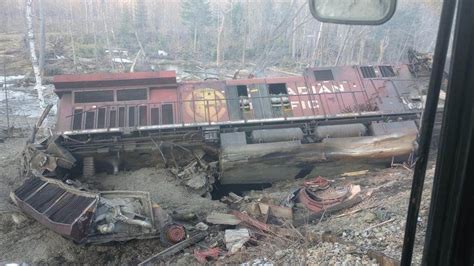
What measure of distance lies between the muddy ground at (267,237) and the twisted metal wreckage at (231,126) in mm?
592

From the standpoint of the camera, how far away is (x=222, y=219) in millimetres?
8570

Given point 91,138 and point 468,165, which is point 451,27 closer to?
point 468,165

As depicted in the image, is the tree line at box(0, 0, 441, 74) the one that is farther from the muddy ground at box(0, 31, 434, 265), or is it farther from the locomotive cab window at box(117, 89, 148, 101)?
the muddy ground at box(0, 31, 434, 265)

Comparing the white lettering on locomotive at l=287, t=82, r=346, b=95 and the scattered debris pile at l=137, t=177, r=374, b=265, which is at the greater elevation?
the white lettering on locomotive at l=287, t=82, r=346, b=95

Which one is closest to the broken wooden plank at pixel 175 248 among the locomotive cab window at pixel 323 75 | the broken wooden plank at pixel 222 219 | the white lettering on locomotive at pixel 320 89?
the broken wooden plank at pixel 222 219

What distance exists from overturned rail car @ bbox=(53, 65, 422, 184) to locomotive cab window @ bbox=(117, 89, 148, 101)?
0.03m

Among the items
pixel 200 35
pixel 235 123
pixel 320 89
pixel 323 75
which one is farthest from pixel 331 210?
pixel 200 35

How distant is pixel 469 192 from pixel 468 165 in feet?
0.30

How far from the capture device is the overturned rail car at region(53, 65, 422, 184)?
1096 cm

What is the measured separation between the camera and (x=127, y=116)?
11516 mm

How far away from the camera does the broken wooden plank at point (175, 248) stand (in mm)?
6954

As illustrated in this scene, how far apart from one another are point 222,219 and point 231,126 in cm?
353

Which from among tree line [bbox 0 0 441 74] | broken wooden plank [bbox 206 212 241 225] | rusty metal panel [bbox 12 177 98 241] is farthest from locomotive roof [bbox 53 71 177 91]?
tree line [bbox 0 0 441 74]

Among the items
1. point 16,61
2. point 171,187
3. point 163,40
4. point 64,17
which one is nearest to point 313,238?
point 171,187
